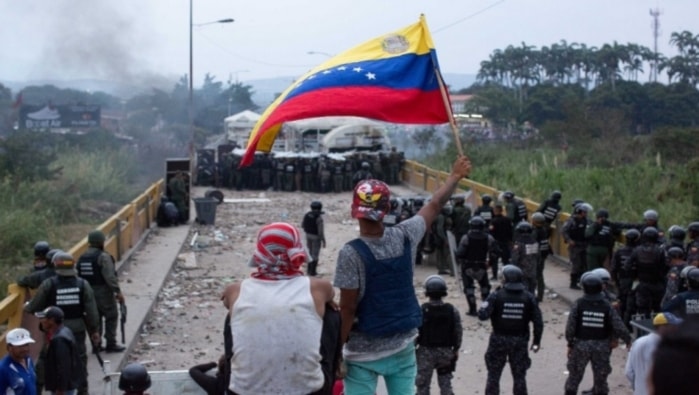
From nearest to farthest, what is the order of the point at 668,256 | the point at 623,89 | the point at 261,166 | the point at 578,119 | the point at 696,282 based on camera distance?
the point at 696,282
the point at 668,256
the point at 261,166
the point at 578,119
the point at 623,89

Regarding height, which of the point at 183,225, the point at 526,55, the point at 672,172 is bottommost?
the point at 183,225

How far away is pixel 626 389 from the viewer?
37.3ft

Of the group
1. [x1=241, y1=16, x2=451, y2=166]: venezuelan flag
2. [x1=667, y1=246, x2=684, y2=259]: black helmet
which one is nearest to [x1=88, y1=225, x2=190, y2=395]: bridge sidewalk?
[x1=241, y1=16, x2=451, y2=166]: venezuelan flag

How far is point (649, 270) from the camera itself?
41.0 feet

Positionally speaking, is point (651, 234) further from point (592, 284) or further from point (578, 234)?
point (578, 234)

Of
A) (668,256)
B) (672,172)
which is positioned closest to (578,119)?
(672,172)

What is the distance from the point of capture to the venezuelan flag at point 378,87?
7051mm

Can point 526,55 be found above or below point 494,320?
above

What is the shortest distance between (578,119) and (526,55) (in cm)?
4081

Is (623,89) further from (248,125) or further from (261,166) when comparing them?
(261,166)

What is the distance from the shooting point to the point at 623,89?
63094mm

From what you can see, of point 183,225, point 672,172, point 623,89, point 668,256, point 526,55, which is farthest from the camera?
point 526,55

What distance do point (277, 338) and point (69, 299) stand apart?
645cm

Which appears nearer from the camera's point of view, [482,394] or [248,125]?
[482,394]
